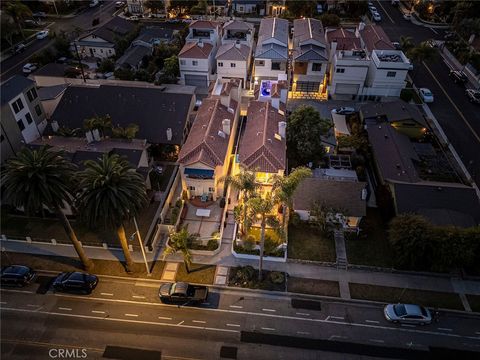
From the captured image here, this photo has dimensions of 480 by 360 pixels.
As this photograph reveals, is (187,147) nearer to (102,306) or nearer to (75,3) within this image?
(102,306)

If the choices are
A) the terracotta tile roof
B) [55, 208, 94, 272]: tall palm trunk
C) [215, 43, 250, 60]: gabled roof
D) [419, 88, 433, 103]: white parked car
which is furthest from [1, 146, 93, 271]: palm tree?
[419, 88, 433, 103]: white parked car

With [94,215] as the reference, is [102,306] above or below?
below

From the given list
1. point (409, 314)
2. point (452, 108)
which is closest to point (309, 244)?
point (409, 314)

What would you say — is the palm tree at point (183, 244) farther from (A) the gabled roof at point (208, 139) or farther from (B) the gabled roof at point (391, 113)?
(B) the gabled roof at point (391, 113)

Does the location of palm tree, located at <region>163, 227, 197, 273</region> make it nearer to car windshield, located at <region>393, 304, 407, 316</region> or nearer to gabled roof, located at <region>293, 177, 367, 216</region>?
gabled roof, located at <region>293, 177, 367, 216</region>

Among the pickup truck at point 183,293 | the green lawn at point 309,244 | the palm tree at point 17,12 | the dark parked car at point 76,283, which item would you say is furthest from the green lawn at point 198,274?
the palm tree at point 17,12

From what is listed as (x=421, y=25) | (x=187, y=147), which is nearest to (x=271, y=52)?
(x=187, y=147)
